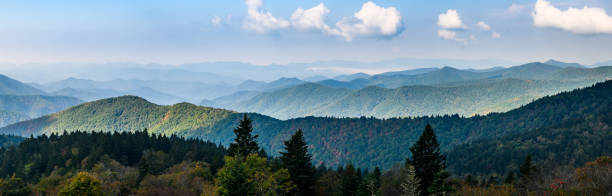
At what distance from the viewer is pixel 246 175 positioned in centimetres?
5109

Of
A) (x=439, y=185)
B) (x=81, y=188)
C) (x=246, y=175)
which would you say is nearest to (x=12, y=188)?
(x=81, y=188)

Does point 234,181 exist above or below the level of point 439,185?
above

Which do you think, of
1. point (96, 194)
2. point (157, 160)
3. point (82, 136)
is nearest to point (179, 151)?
point (157, 160)

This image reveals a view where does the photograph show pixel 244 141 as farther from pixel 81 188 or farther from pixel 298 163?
pixel 81 188

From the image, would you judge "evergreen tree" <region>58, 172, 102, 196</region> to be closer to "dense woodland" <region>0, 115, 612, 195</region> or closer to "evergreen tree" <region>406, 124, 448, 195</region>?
"dense woodland" <region>0, 115, 612, 195</region>

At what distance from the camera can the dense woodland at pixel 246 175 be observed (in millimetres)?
53188

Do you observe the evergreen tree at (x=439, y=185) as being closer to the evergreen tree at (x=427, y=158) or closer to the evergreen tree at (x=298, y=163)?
the evergreen tree at (x=427, y=158)

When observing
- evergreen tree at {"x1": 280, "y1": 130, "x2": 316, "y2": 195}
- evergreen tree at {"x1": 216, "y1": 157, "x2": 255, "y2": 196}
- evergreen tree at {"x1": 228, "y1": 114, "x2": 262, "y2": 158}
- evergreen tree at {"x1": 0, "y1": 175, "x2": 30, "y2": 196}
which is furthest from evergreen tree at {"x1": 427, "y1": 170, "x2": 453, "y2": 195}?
evergreen tree at {"x1": 0, "y1": 175, "x2": 30, "y2": 196}

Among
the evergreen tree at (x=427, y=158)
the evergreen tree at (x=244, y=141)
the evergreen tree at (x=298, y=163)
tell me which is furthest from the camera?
the evergreen tree at (x=244, y=141)

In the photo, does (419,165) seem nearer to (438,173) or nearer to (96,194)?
(438,173)

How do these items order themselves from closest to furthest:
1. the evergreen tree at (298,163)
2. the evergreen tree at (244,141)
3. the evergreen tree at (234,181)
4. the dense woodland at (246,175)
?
1. the evergreen tree at (234,181)
2. the dense woodland at (246,175)
3. the evergreen tree at (298,163)
4. the evergreen tree at (244,141)

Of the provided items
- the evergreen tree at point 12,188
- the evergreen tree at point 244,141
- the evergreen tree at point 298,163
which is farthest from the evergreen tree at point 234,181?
the evergreen tree at point 12,188

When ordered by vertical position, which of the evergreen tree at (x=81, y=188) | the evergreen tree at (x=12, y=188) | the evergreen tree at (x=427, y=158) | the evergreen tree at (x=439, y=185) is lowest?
the evergreen tree at (x=12, y=188)

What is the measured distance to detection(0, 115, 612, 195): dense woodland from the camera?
174ft
